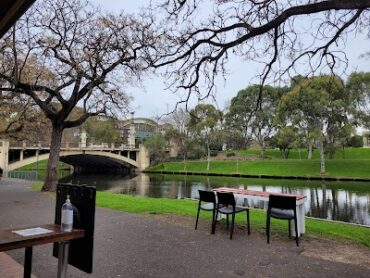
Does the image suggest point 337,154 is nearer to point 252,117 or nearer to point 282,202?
point 252,117

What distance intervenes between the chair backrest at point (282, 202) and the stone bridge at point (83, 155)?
33.3 metres

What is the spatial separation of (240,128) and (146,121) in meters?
16.5

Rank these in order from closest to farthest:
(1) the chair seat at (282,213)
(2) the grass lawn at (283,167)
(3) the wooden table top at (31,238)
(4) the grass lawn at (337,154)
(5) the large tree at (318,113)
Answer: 1. (3) the wooden table top at (31,238)
2. (1) the chair seat at (282,213)
3. (5) the large tree at (318,113)
4. (2) the grass lawn at (283,167)
5. (4) the grass lawn at (337,154)

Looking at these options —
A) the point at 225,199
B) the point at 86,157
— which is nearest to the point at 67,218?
the point at 225,199

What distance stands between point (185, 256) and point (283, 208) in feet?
6.89

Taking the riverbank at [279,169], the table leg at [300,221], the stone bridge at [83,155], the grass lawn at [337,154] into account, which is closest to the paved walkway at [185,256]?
the table leg at [300,221]

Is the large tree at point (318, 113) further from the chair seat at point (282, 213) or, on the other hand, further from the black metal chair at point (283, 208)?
the black metal chair at point (283, 208)

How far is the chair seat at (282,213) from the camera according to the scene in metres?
6.29

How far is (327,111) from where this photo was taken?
3444 centimetres

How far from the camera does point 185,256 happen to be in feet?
17.2

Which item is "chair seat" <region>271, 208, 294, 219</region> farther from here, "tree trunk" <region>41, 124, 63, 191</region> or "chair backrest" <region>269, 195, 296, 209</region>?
"tree trunk" <region>41, 124, 63, 191</region>

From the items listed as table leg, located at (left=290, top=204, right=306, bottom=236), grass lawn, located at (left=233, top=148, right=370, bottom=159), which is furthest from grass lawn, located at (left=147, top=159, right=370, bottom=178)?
table leg, located at (left=290, top=204, right=306, bottom=236)

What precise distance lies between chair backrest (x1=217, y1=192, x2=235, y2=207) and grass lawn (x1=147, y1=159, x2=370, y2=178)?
30.2 m

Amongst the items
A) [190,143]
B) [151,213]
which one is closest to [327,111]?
[190,143]
